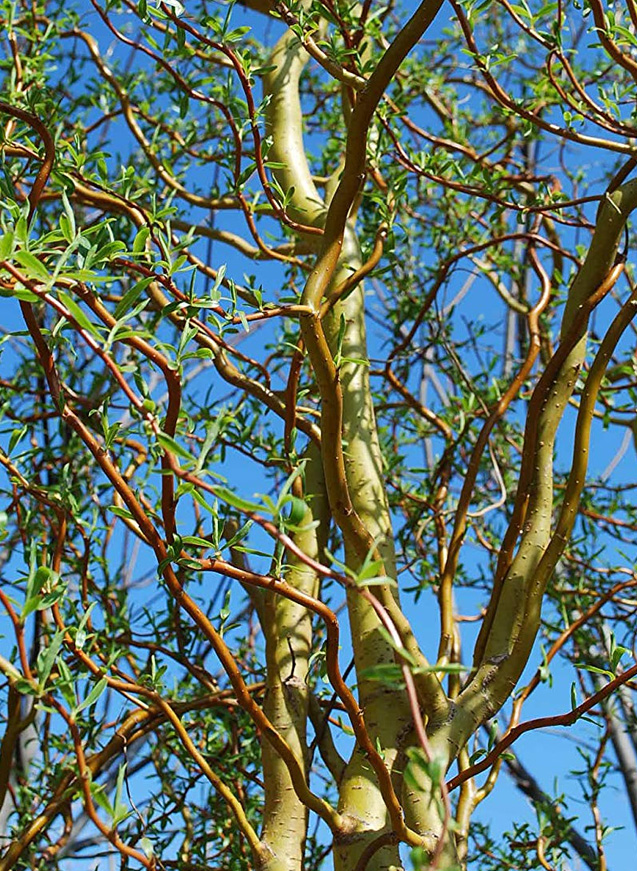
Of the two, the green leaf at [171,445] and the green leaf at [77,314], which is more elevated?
A: the green leaf at [77,314]

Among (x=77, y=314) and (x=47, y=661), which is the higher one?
(x=77, y=314)

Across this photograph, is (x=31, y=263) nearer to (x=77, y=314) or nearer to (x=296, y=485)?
(x=77, y=314)

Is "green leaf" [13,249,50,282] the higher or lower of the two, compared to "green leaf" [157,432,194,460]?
higher

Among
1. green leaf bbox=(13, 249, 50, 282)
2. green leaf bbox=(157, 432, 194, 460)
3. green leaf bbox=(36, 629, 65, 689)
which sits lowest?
green leaf bbox=(36, 629, 65, 689)

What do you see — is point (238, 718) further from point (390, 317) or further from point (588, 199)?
point (390, 317)

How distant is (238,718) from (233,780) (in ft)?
0.28

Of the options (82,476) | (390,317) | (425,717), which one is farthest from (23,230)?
(390,317)

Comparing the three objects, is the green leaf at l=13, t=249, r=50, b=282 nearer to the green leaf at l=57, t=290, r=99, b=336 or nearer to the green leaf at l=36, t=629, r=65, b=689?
the green leaf at l=57, t=290, r=99, b=336

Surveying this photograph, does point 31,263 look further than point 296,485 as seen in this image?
No

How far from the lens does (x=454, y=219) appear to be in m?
2.02

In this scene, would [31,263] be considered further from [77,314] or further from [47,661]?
[47,661]

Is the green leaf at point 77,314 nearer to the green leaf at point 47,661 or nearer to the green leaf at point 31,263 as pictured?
the green leaf at point 31,263

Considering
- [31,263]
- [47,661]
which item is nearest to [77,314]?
[31,263]

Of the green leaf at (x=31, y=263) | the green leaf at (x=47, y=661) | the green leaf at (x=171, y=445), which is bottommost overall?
the green leaf at (x=47, y=661)
